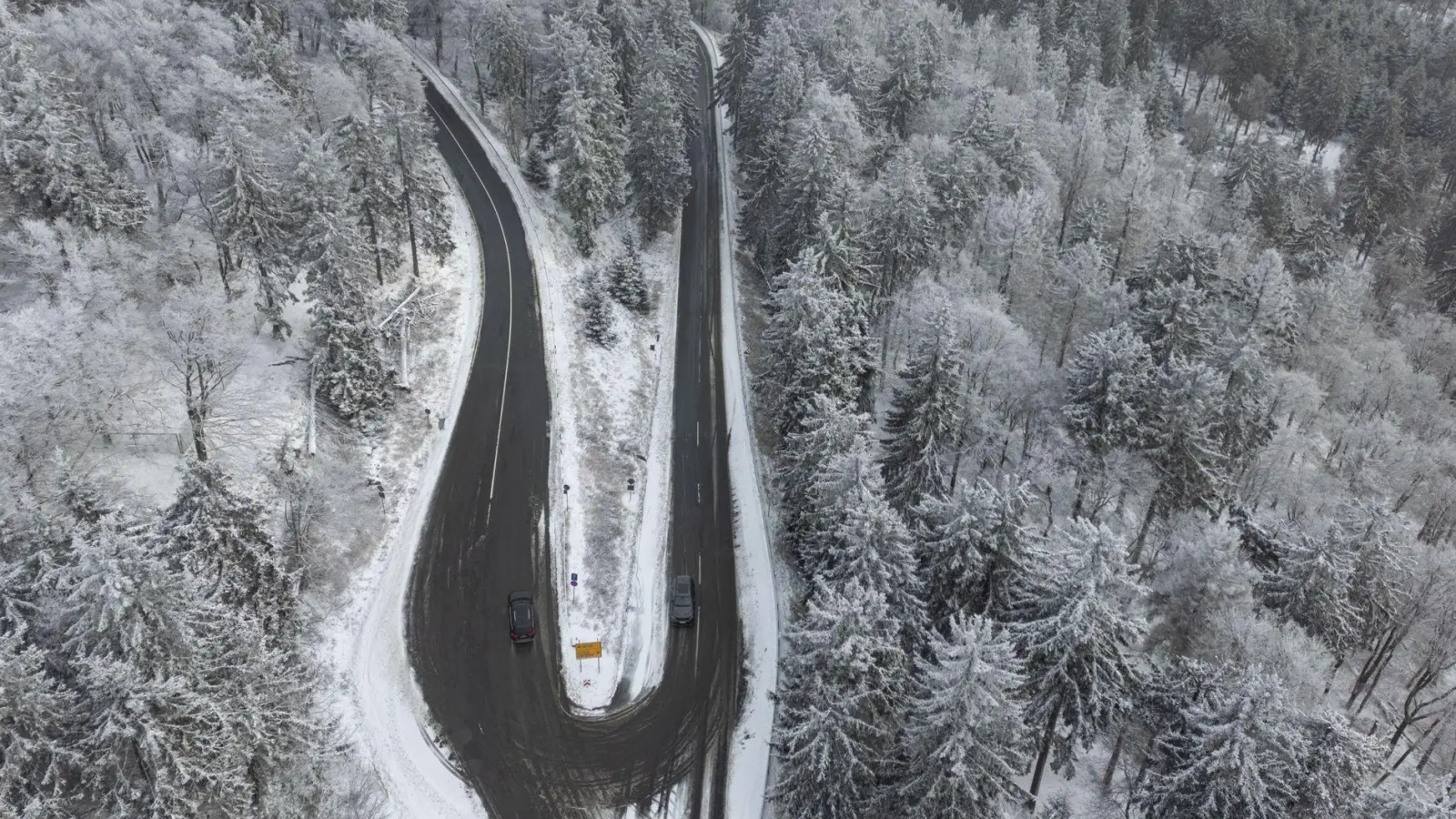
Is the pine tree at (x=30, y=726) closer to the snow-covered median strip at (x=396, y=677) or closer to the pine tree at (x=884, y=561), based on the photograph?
the snow-covered median strip at (x=396, y=677)

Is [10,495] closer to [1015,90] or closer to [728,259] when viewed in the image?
[728,259]

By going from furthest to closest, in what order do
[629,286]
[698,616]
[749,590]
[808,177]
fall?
[629,286] → [808,177] → [749,590] → [698,616]

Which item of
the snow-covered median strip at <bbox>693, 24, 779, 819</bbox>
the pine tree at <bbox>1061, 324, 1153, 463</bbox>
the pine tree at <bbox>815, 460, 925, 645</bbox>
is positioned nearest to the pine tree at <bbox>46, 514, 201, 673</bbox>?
the snow-covered median strip at <bbox>693, 24, 779, 819</bbox>

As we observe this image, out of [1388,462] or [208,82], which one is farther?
[1388,462]

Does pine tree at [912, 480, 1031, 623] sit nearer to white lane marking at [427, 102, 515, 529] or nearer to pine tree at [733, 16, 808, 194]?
white lane marking at [427, 102, 515, 529]

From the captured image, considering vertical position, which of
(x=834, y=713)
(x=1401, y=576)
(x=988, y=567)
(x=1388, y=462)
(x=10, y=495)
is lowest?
(x=1388, y=462)

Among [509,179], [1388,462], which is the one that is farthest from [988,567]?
[509,179]

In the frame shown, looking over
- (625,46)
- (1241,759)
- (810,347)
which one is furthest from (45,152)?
(1241,759)

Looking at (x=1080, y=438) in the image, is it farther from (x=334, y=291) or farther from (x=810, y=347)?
(x=334, y=291)
